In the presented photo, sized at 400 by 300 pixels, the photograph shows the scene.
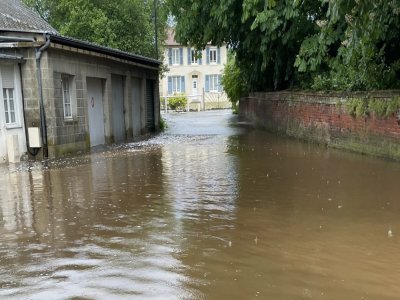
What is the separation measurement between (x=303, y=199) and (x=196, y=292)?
12.4ft

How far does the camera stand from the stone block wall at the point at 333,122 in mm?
11008

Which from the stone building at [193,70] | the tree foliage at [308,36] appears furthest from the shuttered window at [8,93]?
the stone building at [193,70]

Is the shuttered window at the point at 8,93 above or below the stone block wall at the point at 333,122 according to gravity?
above

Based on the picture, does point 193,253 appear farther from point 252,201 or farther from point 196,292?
point 252,201

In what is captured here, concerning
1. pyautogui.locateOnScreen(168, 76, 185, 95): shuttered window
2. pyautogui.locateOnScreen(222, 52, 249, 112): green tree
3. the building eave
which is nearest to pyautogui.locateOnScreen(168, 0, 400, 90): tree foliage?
the building eave

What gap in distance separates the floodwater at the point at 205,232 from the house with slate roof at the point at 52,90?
2.81m

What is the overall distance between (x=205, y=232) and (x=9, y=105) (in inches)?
375

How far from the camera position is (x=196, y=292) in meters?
4.09

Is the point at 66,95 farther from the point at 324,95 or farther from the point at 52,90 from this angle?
the point at 324,95

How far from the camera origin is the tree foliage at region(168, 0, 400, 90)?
8766mm

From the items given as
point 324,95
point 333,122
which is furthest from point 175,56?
point 333,122

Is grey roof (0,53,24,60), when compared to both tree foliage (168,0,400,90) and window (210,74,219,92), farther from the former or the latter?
window (210,74,219,92)

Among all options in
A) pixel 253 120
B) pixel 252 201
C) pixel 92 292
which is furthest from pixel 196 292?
pixel 253 120

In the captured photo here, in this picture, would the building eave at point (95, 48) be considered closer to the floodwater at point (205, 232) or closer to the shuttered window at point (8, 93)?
the shuttered window at point (8, 93)
